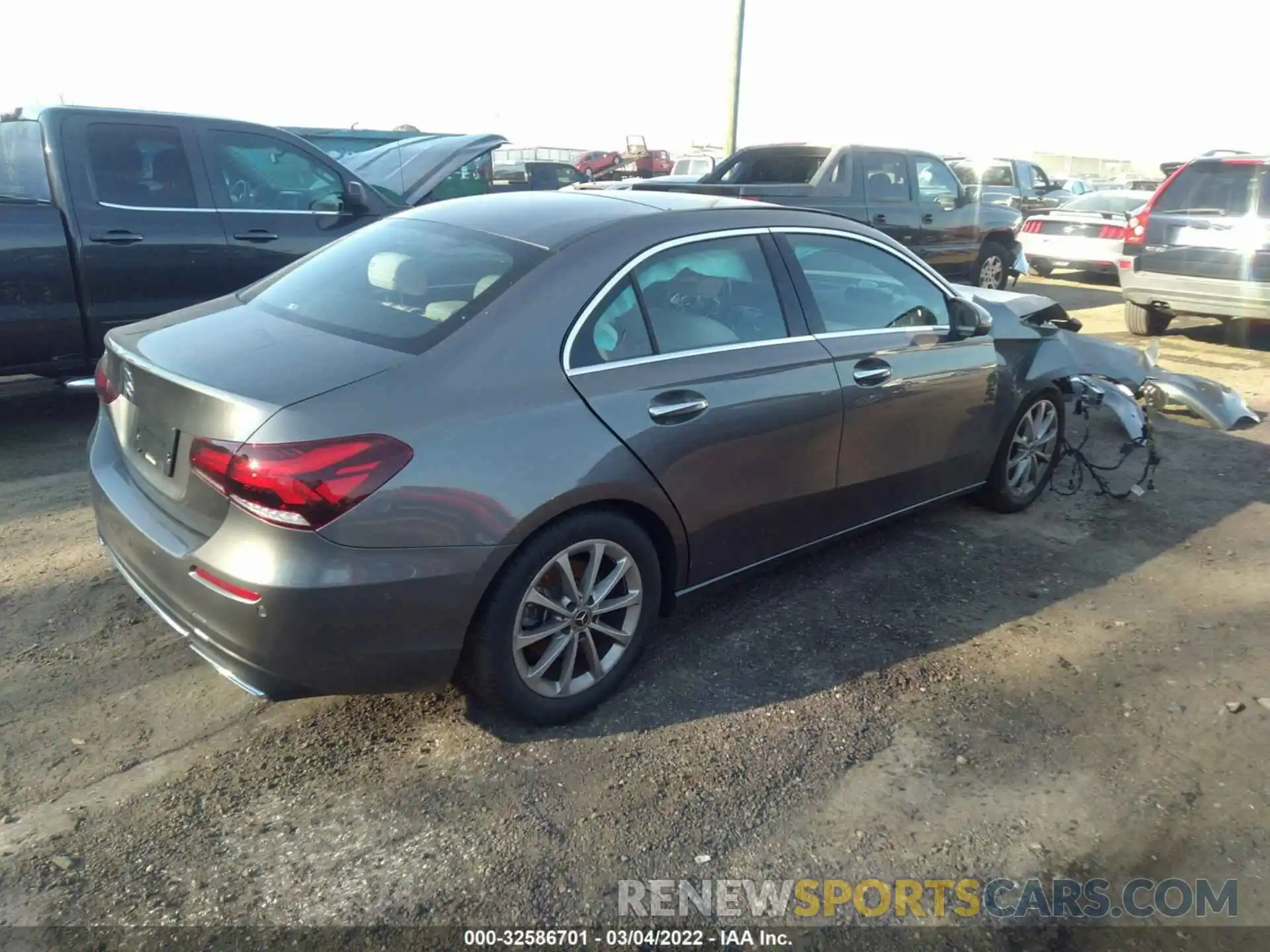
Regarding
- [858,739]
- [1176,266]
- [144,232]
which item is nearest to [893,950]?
[858,739]

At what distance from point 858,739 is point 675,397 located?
49.6 inches

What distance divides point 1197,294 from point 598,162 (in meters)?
21.9

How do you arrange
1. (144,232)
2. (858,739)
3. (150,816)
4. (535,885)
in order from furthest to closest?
(144,232), (858,739), (150,816), (535,885)

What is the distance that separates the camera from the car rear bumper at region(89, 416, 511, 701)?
244cm

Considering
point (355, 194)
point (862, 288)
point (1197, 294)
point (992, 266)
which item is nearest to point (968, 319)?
point (862, 288)

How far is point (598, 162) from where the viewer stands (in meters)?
28.6

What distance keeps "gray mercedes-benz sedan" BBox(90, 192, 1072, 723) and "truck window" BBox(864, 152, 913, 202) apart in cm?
592

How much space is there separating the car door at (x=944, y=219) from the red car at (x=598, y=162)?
18.3 m

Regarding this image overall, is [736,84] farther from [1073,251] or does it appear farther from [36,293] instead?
[36,293]

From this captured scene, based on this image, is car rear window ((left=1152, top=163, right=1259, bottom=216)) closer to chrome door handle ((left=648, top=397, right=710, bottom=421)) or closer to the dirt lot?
the dirt lot

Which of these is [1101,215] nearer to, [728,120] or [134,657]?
[728,120]

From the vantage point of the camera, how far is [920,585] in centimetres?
415

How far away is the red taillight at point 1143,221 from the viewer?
9477 mm

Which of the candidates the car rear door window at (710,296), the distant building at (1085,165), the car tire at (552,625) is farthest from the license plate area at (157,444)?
the distant building at (1085,165)
